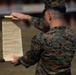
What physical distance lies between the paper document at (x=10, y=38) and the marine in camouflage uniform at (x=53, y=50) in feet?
0.94

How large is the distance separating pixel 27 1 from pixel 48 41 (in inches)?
357

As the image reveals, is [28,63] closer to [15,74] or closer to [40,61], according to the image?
[40,61]

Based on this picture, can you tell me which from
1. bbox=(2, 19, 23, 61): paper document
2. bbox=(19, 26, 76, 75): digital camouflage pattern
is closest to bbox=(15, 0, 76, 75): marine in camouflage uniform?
bbox=(19, 26, 76, 75): digital camouflage pattern

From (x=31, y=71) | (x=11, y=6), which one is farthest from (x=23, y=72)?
(x=11, y=6)

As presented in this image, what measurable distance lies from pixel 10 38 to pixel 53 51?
20.5 inches

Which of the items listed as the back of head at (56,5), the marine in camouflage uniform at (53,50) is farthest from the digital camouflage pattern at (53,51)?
the back of head at (56,5)

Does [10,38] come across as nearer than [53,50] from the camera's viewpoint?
No

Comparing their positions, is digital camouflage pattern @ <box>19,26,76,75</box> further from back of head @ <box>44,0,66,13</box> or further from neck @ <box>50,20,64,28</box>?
back of head @ <box>44,0,66,13</box>

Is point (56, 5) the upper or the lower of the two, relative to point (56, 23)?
upper

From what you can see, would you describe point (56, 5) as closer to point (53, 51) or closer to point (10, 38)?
point (53, 51)

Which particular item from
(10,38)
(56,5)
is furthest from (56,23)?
(10,38)

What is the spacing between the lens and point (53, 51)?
303cm

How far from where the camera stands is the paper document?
3338mm

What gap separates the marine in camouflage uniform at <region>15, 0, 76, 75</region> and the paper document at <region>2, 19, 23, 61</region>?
0.29m
